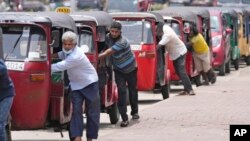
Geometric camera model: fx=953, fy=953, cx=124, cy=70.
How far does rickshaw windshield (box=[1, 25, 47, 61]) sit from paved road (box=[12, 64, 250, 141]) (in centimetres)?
152

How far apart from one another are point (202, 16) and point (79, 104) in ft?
48.5

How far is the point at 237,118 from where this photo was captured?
1630 cm

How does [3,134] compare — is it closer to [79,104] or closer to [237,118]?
[79,104]

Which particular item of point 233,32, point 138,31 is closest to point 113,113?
point 138,31

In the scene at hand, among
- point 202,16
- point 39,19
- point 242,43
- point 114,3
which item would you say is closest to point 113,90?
point 39,19

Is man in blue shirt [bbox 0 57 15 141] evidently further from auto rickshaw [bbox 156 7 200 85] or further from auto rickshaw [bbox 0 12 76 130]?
auto rickshaw [bbox 156 7 200 85]

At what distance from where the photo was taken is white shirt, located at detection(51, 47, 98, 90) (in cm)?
1255

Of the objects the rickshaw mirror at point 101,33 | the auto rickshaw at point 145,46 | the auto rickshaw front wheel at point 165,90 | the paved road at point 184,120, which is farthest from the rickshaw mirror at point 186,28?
the rickshaw mirror at point 101,33

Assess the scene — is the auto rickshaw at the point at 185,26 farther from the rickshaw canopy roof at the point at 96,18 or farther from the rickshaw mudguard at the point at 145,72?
the rickshaw canopy roof at the point at 96,18

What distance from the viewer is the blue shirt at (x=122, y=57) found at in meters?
15.4

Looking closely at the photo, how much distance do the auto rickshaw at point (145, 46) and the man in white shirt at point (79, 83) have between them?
6.84m

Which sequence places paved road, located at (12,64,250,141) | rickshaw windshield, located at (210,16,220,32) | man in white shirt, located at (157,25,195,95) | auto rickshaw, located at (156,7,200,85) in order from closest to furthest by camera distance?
paved road, located at (12,64,250,141)
man in white shirt, located at (157,25,195,95)
auto rickshaw, located at (156,7,200,85)
rickshaw windshield, located at (210,16,220,32)

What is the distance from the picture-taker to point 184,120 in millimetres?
16188

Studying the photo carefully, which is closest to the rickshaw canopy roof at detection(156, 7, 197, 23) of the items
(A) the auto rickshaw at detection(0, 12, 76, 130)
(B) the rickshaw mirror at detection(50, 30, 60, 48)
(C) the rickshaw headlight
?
(C) the rickshaw headlight
